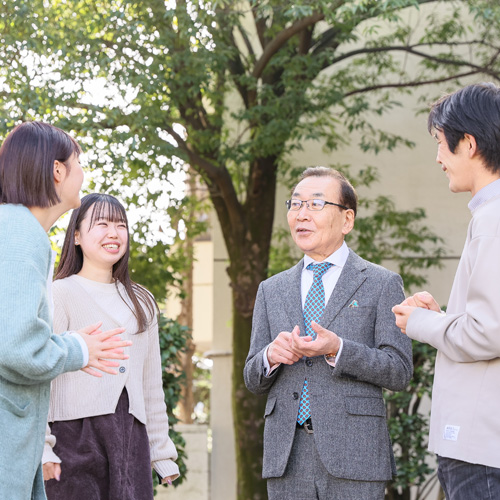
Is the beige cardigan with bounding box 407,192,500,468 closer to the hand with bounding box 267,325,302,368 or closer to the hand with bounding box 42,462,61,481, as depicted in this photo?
the hand with bounding box 267,325,302,368

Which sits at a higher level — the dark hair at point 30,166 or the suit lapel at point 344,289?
the dark hair at point 30,166

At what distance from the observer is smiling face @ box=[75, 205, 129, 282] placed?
12.6ft

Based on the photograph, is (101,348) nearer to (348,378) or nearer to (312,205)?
(348,378)

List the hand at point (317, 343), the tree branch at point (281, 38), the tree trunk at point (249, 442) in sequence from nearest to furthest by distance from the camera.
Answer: the hand at point (317, 343)
the tree branch at point (281, 38)
the tree trunk at point (249, 442)

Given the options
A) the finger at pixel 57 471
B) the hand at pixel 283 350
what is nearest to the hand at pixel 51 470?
the finger at pixel 57 471

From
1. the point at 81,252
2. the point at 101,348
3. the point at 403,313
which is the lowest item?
the point at 101,348

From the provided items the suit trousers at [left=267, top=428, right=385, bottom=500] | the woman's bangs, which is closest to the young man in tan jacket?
the suit trousers at [left=267, top=428, right=385, bottom=500]

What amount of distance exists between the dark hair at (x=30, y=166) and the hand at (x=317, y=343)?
1042mm

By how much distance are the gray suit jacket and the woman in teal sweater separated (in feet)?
3.23

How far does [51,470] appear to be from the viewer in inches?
131

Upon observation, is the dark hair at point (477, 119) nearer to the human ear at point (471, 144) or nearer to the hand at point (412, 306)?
the human ear at point (471, 144)

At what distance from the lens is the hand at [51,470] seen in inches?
130

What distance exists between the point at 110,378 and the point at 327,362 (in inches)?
37.2

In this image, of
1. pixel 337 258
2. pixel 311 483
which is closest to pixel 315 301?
pixel 337 258
